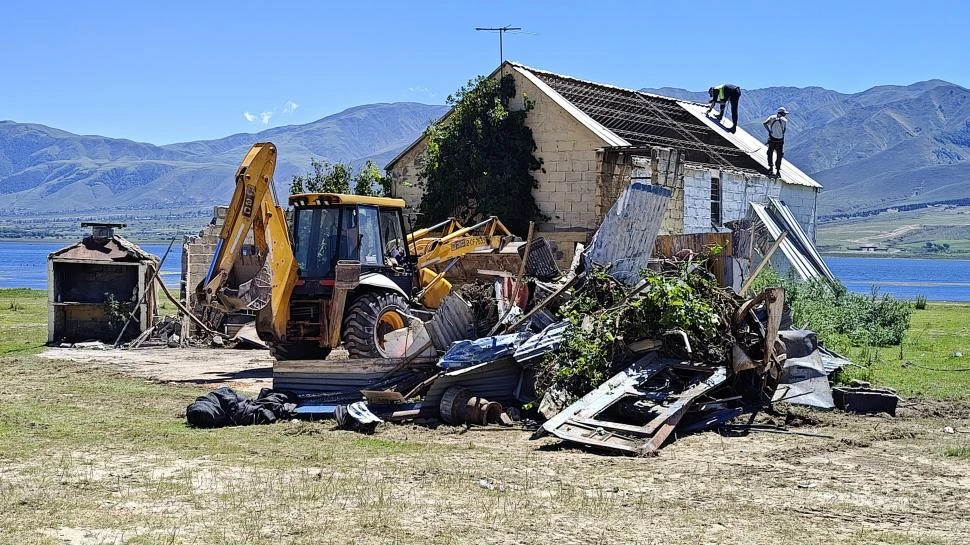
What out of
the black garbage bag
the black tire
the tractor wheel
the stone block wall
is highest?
the stone block wall

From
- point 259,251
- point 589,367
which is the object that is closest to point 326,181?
point 259,251

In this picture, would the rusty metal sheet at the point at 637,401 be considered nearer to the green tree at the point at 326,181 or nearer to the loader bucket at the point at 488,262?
the loader bucket at the point at 488,262

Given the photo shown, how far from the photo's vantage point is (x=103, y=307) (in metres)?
23.0

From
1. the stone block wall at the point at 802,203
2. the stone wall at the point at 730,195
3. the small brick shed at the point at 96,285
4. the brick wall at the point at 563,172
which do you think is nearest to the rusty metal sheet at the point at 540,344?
the brick wall at the point at 563,172

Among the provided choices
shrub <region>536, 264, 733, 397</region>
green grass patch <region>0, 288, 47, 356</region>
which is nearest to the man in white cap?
shrub <region>536, 264, 733, 397</region>

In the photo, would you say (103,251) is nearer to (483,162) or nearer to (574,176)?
(483,162)

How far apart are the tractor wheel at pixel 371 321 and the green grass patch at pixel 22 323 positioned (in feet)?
28.8

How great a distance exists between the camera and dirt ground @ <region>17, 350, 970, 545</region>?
772cm

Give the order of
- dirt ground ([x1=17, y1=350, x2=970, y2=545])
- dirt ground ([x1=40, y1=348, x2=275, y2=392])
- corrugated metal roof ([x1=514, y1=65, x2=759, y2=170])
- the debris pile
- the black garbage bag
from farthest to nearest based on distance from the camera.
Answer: corrugated metal roof ([x1=514, y1=65, x2=759, y2=170]) → dirt ground ([x1=40, y1=348, x2=275, y2=392]) → the black garbage bag → the debris pile → dirt ground ([x1=17, y1=350, x2=970, y2=545])

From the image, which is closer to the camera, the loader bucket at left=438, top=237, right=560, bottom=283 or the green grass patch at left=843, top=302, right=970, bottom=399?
the green grass patch at left=843, top=302, right=970, bottom=399

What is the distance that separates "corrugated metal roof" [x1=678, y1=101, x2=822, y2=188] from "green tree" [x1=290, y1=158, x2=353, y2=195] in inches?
431

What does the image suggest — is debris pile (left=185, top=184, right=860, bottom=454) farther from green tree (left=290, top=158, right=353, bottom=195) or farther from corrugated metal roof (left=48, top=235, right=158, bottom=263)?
green tree (left=290, top=158, right=353, bottom=195)

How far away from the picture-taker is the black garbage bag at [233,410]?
491 inches

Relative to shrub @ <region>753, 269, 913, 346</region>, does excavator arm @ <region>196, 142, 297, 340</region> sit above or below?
above
